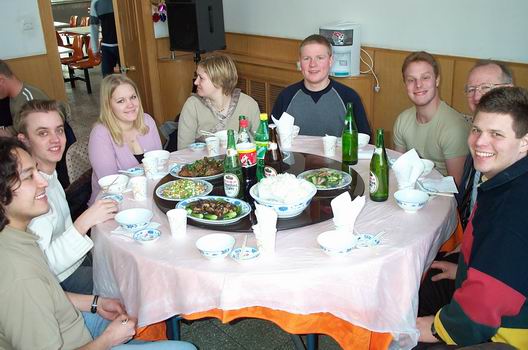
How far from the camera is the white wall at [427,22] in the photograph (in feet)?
11.5

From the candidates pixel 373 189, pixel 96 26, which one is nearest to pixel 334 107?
pixel 373 189

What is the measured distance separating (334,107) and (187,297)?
191 cm

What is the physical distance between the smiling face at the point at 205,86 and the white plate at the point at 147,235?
1596 mm

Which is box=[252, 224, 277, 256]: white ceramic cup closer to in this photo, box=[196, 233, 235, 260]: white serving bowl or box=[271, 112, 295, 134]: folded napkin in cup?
box=[196, 233, 235, 260]: white serving bowl

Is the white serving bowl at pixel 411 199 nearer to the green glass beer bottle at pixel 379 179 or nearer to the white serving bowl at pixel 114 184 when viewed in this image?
the green glass beer bottle at pixel 379 179

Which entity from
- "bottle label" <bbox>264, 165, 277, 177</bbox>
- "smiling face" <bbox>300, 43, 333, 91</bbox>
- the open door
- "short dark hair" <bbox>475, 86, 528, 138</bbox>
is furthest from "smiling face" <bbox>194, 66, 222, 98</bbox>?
the open door

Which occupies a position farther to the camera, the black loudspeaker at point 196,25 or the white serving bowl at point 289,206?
the black loudspeaker at point 196,25

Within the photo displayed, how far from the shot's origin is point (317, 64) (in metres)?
3.09

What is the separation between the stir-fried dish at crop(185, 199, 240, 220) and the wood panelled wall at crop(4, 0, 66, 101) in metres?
4.25

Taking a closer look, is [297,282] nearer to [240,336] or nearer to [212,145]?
[240,336]

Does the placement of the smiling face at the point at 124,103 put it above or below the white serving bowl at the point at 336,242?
above

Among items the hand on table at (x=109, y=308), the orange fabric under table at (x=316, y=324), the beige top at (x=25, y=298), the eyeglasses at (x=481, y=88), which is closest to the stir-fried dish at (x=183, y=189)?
the hand on table at (x=109, y=308)

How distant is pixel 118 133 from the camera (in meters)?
2.71

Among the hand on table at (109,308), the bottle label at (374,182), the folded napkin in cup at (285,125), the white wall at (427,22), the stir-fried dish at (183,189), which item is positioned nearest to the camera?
the hand on table at (109,308)
